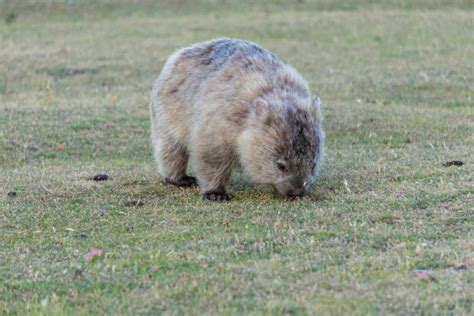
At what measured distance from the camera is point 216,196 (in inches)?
331

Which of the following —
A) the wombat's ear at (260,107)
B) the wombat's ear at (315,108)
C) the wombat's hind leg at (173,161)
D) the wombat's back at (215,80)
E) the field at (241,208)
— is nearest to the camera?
the field at (241,208)

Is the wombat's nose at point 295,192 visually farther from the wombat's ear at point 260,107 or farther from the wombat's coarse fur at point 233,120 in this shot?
the wombat's ear at point 260,107

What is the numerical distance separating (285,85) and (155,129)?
5.81ft

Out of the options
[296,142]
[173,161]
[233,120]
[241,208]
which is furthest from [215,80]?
[241,208]

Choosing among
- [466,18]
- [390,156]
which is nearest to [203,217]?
[390,156]

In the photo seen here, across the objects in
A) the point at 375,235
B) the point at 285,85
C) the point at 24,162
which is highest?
the point at 285,85

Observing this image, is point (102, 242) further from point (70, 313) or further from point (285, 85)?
point (285, 85)

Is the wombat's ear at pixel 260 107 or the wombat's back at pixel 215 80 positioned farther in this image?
the wombat's back at pixel 215 80

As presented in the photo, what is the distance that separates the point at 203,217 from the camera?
7625 mm

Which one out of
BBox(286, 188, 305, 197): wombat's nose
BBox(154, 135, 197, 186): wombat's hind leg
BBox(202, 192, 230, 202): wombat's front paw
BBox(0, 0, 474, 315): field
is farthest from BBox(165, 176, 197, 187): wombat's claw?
BBox(286, 188, 305, 197): wombat's nose

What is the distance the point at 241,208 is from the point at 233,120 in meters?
0.85

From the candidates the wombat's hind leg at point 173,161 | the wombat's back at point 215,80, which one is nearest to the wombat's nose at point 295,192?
the wombat's back at point 215,80

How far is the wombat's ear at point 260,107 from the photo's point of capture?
7.90m

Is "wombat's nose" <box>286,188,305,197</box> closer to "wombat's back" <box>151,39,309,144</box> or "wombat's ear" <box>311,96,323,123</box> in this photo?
"wombat's ear" <box>311,96,323,123</box>
